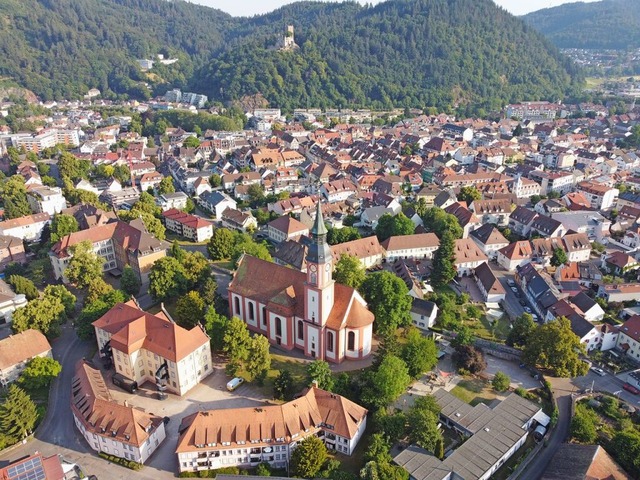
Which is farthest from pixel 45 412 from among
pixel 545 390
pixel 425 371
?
pixel 545 390

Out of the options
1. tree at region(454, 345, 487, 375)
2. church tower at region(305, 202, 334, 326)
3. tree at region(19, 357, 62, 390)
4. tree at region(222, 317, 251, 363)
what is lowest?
tree at region(454, 345, 487, 375)

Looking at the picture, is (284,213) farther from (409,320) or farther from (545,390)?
(545,390)

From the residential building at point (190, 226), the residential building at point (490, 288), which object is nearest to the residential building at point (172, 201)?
the residential building at point (190, 226)

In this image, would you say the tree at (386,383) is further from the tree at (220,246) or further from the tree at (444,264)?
the tree at (220,246)

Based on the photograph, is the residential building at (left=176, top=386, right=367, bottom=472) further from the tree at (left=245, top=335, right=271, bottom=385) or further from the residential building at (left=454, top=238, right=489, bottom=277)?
the residential building at (left=454, top=238, right=489, bottom=277)

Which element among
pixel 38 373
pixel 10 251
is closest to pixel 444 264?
pixel 38 373

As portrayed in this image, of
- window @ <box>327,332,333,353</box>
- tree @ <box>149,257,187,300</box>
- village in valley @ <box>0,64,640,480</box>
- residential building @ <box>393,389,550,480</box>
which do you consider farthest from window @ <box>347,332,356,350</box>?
tree @ <box>149,257,187,300</box>
